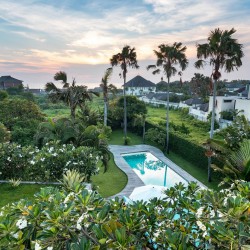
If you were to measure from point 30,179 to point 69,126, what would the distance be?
3.91 m

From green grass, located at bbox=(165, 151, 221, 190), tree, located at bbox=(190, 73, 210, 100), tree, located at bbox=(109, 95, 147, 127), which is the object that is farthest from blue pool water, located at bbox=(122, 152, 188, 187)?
tree, located at bbox=(190, 73, 210, 100)

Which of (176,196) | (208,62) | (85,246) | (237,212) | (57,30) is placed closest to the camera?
(85,246)

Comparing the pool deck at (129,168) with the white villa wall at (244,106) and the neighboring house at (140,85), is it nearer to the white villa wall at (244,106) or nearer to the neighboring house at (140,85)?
the white villa wall at (244,106)

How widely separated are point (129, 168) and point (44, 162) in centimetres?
920

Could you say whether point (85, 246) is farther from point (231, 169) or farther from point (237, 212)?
point (231, 169)

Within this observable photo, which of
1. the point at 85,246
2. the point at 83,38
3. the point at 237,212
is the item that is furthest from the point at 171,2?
the point at 85,246

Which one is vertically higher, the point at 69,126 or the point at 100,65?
the point at 100,65

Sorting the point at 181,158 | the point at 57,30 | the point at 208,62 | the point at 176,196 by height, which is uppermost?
the point at 57,30

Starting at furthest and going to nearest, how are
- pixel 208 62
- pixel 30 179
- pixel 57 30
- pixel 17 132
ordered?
pixel 17 132 < pixel 208 62 < pixel 57 30 < pixel 30 179

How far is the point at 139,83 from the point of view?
82.7 meters

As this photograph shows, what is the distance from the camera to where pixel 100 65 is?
84.6ft

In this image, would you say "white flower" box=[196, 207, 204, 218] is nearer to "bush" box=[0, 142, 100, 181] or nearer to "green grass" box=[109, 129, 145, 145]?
"bush" box=[0, 142, 100, 181]

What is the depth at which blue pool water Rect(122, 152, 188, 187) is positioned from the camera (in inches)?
663

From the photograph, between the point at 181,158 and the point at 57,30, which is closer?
the point at 57,30
